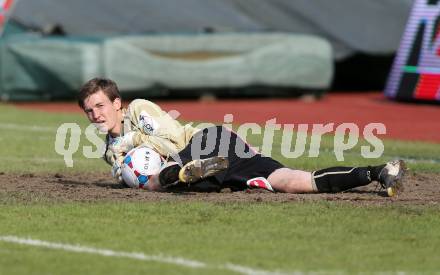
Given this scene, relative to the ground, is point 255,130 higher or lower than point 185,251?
lower

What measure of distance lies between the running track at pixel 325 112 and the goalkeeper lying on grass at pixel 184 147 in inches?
244

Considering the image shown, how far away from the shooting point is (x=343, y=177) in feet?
27.3

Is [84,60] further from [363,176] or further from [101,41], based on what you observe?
[363,176]

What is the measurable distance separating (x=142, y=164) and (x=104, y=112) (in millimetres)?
528

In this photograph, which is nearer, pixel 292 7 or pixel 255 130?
pixel 255 130

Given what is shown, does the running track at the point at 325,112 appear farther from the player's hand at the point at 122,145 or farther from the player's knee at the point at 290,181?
the player's hand at the point at 122,145

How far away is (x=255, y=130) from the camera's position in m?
15.1

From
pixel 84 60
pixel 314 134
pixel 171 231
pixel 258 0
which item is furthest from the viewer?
pixel 258 0

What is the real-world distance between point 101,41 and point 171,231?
13.3 meters

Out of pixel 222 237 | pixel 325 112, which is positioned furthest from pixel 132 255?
pixel 325 112

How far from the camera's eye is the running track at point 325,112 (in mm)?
16391

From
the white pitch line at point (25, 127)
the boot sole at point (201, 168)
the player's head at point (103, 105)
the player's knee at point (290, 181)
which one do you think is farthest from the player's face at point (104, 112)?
the white pitch line at point (25, 127)

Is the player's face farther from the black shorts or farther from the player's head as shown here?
the black shorts

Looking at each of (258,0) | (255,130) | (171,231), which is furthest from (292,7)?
(171,231)
